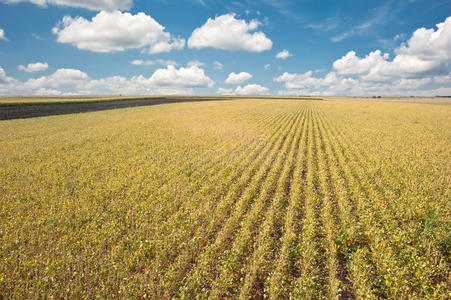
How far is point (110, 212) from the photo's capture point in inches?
307

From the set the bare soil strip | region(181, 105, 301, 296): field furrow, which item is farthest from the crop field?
the bare soil strip

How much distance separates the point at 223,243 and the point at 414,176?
10842mm

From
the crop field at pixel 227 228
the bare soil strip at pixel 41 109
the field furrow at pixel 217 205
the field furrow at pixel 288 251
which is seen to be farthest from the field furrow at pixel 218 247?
the bare soil strip at pixel 41 109

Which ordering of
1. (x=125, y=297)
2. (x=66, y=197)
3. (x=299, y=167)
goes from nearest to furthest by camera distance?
1. (x=125, y=297)
2. (x=66, y=197)
3. (x=299, y=167)

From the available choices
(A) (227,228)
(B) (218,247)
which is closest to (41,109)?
(A) (227,228)

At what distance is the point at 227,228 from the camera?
6.75 meters

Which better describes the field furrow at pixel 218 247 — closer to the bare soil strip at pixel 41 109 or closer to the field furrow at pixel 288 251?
the field furrow at pixel 288 251

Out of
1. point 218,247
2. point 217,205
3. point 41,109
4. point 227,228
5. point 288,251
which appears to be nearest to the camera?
point 288,251

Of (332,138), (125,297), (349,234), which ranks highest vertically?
(332,138)

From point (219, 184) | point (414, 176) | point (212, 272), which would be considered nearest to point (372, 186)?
point (414, 176)

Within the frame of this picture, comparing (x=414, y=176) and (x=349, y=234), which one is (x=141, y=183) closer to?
(x=349, y=234)

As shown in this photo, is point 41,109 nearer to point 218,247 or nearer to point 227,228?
A: point 227,228

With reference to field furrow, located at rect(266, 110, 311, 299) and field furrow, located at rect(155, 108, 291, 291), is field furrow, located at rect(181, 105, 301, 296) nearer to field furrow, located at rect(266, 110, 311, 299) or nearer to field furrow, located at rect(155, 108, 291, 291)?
field furrow, located at rect(155, 108, 291, 291)

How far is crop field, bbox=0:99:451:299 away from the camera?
4812 mm
